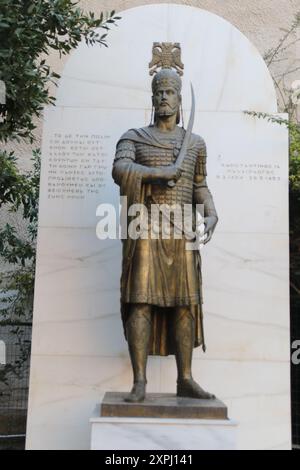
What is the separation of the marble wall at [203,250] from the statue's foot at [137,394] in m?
1.66

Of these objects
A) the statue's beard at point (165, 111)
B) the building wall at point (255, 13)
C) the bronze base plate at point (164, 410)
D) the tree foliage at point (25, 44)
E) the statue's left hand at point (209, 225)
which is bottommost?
the bronze base plate at point (164, 410)

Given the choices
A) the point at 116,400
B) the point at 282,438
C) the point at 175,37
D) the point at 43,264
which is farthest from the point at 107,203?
the point at 282,438

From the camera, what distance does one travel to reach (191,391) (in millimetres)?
5066

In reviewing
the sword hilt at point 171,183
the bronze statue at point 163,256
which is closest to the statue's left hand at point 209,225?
the bronze statue at point 163,256

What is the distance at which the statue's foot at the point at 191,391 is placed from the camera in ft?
16.5

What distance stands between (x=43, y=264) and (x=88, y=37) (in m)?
2.60

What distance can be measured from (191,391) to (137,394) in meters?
0.48

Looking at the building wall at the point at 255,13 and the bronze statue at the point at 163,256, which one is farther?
the building wall at the point at 255,13

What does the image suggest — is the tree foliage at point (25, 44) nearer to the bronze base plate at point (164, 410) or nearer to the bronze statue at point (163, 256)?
the bronze statue at point (163, 256)

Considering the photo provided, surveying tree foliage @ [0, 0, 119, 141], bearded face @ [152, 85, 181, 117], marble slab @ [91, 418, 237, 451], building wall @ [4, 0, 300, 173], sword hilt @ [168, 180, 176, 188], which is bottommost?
marble slab @ [91, 418, 237, 451]

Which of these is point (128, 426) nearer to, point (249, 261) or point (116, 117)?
point (249, 261)

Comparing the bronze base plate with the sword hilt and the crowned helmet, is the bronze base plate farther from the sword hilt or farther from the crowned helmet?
the crowned helmet

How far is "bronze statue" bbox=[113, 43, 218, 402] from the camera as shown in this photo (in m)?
5.01

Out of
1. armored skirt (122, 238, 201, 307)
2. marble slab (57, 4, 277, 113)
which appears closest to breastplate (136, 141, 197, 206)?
armored skirt (122, 238, 201, 307)
